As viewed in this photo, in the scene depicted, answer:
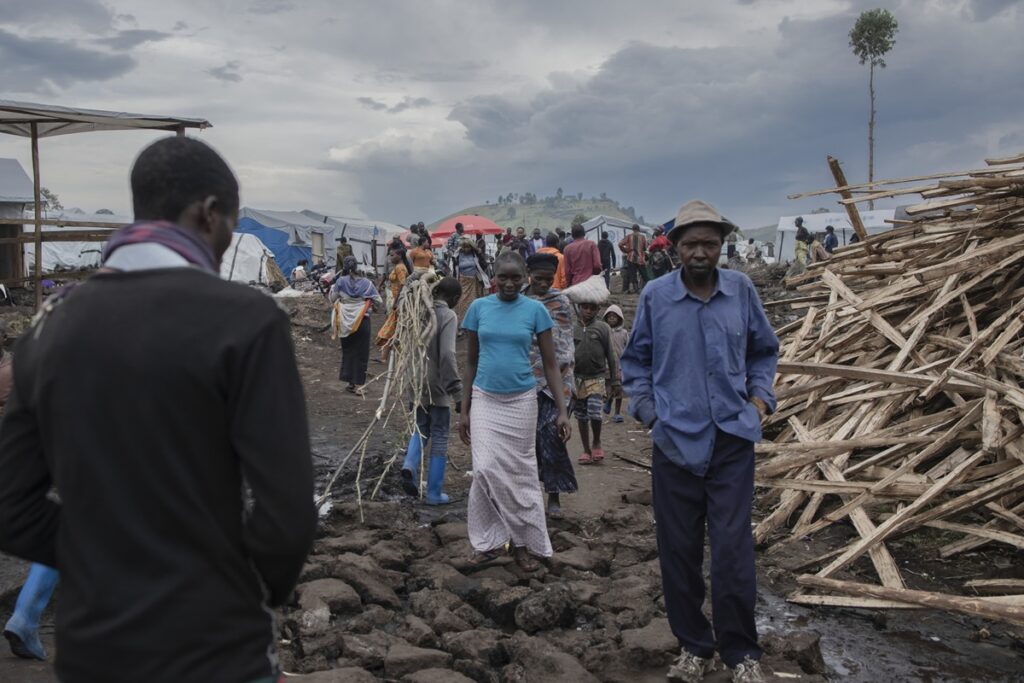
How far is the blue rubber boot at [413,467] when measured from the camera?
7164 millimetres

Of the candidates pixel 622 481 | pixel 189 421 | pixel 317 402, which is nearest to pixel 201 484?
pixel 189 421

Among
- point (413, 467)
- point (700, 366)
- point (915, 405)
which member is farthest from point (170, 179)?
point (915, 405)

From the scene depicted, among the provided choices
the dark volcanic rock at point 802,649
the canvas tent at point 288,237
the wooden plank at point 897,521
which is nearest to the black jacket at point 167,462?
the dark volcanic rock at point 802,649

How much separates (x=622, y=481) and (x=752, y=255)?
2736 centimetres

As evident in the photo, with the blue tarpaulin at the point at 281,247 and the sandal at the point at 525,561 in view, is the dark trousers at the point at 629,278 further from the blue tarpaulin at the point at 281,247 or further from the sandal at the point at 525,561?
the sandal at the point at 525,561

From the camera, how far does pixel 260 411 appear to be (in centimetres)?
159

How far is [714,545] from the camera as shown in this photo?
3689 mm

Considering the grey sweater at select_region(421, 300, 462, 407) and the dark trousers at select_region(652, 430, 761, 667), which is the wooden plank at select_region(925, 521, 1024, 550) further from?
the grey sweater at select_region(421, 300, 462, 407)

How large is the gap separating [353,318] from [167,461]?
10341 mm

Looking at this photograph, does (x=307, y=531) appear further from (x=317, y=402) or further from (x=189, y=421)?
(x=317, y=402)

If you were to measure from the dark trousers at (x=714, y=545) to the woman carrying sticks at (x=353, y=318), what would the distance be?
27.4ft

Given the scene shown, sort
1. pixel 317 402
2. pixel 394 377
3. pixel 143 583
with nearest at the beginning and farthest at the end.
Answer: pixel 143 583, pixel 394 377, pixel 317 402

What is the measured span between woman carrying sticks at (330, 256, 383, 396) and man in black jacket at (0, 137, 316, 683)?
1013 centimetres

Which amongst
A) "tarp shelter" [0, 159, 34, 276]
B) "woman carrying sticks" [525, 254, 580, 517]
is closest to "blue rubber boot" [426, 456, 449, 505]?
"woman carrying sticks" [525, 254, 580, 517]
